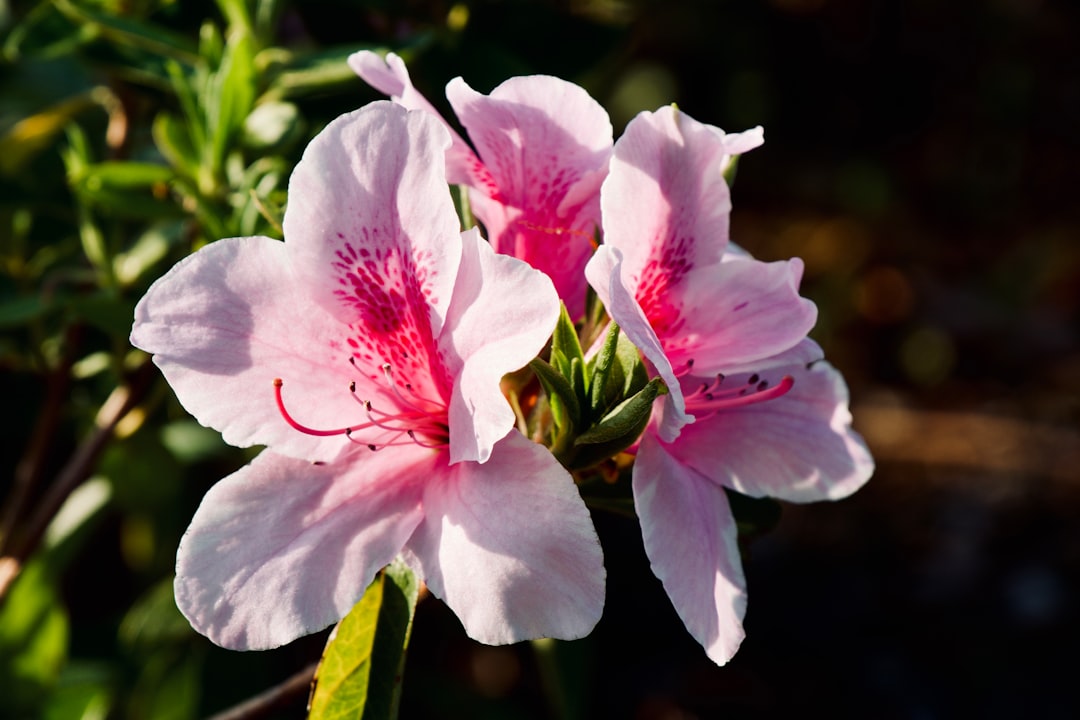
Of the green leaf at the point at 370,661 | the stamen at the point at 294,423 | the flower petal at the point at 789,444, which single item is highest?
the stamen at the point at 294,423

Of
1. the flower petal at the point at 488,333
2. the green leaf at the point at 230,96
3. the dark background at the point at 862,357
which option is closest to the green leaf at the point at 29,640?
the dark background at the point at 862,357

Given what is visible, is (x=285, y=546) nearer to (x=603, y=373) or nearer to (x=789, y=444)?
(x=603, y=373)

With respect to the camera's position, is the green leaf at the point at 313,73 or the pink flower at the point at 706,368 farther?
the green leaf at the point at 313,73

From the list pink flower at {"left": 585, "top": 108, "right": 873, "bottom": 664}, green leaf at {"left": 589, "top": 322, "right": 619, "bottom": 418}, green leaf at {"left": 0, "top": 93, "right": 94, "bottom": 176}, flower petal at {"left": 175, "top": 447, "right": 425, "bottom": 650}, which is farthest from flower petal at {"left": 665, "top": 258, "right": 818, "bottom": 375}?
green leaf at {"left": 0, "top": 93, "right": 94, "bottom": 176}

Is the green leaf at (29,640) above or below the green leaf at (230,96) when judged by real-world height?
below

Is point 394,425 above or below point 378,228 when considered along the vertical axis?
below

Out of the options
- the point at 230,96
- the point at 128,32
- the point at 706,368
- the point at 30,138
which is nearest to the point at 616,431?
the point at 706,368

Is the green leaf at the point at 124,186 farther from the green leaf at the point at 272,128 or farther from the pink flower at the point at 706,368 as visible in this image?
the pink flower at the point at 706,368
